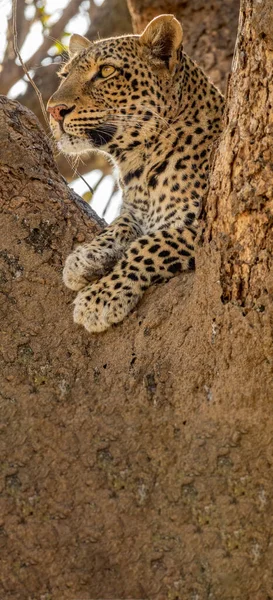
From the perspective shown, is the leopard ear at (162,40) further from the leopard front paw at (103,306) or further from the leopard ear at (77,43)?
the leopard front paw at (103,306)

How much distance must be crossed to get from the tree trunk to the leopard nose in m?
1.75

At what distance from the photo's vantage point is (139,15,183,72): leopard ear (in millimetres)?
5730

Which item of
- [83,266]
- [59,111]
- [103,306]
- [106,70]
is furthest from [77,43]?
[103,306]

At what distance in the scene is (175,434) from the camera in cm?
390

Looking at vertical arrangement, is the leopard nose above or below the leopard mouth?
above

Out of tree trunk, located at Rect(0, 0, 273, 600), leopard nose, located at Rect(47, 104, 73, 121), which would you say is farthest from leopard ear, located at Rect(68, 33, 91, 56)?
tree trunk, located at Rect(0, 0, 273, 600)

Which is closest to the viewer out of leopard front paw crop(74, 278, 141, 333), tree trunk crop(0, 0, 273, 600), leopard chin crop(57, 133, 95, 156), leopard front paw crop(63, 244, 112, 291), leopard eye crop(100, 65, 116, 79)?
tree trunk crop(0, 0, 273, 600)

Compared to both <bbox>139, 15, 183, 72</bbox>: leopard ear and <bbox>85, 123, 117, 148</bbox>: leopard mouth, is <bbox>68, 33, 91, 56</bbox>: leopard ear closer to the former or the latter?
<bbox>139, 15, 183, 72</bbox>: leopard ear

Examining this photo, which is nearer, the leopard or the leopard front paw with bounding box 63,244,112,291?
the leopard front paw with bounding box 63,244,112,291

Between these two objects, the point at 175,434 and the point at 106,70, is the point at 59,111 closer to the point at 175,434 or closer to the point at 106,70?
the point at 106,70

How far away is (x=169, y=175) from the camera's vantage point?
5621 millimetres

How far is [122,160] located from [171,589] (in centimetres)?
289

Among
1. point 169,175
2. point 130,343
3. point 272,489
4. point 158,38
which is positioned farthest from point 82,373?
point 158,38

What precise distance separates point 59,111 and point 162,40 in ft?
2.36
